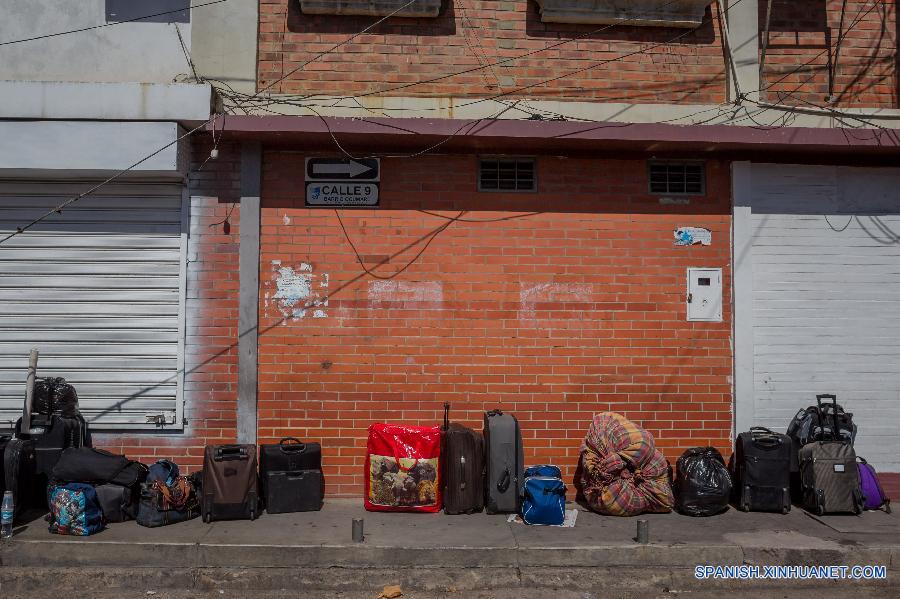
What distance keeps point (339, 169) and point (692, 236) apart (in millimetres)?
4133

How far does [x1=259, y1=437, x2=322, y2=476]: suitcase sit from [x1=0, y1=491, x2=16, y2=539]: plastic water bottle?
2.25m

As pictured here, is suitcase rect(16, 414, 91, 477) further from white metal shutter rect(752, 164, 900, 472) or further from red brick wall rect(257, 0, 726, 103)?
white metal shutter rect(752, 164, 900, 472)

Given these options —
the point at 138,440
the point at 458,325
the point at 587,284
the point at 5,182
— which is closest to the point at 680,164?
the point at 587,284

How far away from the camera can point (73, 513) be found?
22.7 feet

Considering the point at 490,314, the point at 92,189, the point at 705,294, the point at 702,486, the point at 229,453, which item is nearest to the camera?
the point at 229,453

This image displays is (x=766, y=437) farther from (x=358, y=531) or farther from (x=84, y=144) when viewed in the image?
(x=84, y=144)

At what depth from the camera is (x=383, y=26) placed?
8641 mm

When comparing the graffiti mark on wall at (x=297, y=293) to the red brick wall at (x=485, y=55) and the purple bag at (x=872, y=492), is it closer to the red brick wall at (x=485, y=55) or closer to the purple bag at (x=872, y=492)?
the red brick wall at (x=485, y=55)

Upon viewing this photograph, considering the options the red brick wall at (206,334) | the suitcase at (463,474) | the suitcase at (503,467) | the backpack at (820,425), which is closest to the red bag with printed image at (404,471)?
the suitcase at (463,474)

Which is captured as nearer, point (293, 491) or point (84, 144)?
point (293, 491)

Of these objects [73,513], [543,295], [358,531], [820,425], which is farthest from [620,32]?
[73,513]

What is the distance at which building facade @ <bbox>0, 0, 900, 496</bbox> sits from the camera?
8.43 m

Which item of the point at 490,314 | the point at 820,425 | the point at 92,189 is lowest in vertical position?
the point at 820,425

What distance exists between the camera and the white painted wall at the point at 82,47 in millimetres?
8477
